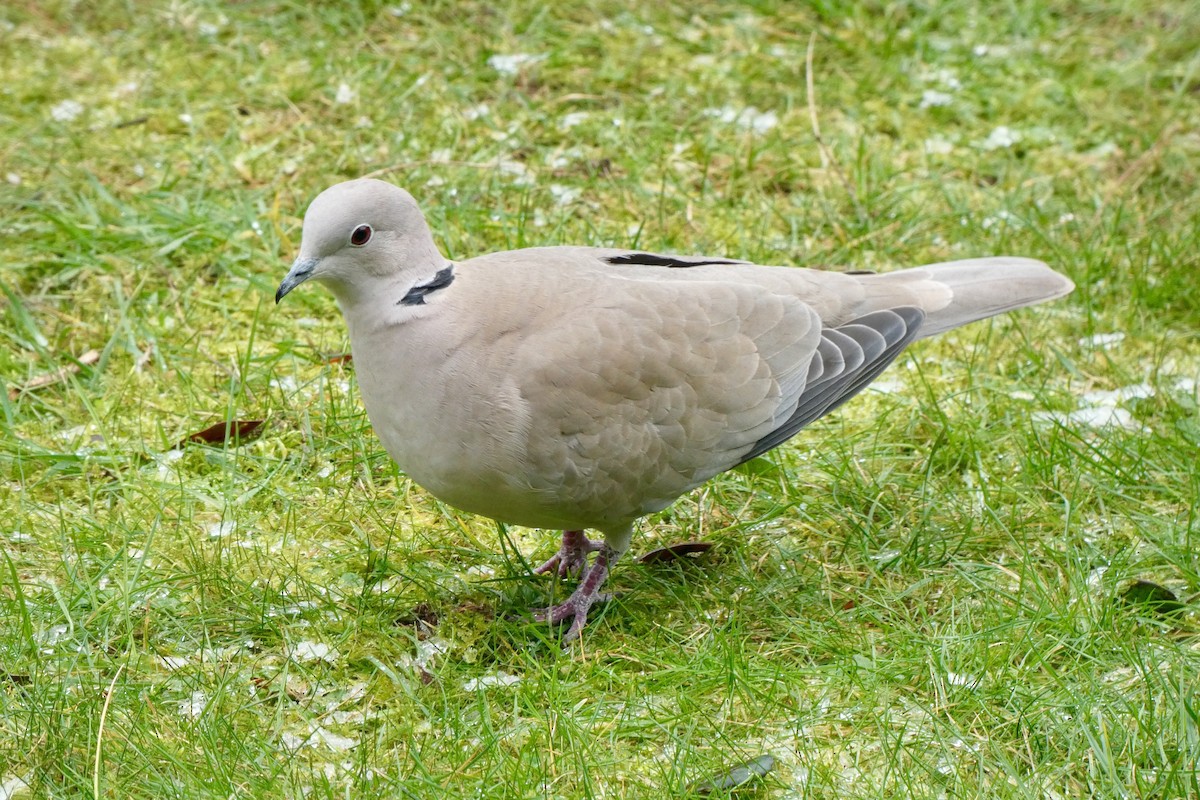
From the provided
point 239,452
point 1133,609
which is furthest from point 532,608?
point 1133,609

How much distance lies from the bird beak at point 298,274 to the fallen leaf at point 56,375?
4.91 feet

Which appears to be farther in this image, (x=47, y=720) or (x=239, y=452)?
(x=239, y=452)

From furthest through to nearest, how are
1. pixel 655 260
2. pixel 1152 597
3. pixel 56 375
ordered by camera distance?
pixel 56 375 → pixel 655 260 → pixel 1152 597

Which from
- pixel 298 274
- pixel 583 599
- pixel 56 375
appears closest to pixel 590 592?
pixel 583 599

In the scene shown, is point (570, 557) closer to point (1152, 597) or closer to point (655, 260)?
point (655, 260)

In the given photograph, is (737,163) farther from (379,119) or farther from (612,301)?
(612,301)

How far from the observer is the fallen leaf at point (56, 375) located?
401cm

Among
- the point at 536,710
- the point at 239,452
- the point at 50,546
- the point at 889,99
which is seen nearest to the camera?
the point at 536,710

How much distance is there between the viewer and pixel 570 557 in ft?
11.8

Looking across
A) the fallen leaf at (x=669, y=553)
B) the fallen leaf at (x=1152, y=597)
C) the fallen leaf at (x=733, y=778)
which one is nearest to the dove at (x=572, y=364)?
the fallen leaf at (x=669, y=553)

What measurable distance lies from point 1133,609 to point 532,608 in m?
1.52

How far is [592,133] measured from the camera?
5.38 metres

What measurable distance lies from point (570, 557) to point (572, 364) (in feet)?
2.47

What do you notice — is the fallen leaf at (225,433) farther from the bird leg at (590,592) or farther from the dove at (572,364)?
the bird leg at (590,592)
